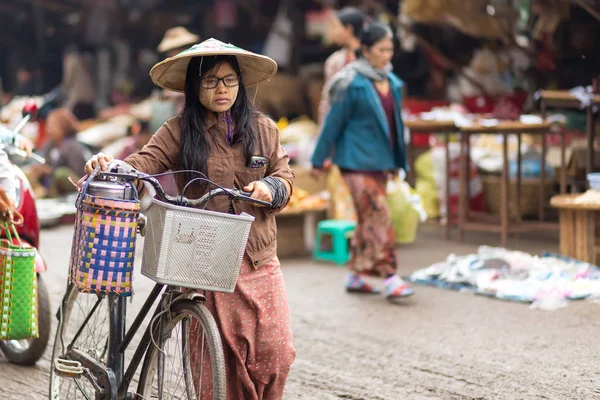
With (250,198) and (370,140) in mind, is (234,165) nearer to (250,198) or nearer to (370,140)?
(250,198)

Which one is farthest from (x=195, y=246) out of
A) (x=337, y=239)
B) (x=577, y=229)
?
(x=337, y=239)

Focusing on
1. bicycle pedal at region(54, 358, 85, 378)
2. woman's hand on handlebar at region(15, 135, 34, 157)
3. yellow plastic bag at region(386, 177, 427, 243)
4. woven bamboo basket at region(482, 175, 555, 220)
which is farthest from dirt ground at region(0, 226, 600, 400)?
woven bamboo basket at region(482, 175, 555, 220)

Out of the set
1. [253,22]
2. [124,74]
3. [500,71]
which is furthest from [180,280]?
[124,74]

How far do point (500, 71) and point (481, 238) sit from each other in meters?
2.87

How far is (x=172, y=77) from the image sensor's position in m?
3.85

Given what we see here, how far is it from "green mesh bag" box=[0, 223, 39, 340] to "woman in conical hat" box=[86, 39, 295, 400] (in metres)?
1.07

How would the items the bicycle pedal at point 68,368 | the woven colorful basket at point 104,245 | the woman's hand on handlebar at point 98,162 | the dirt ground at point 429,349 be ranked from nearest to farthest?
1. the woven colorful basket at point 104,245
2. the woman's hand on handlebar at point 98,162
3. the bicycle pedal at point 68,368
4. the dirt ground at point 429,349

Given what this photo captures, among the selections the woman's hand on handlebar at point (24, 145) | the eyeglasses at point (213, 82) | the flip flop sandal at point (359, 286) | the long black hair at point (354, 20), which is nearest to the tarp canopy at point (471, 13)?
the long black hair at point (354, 20)

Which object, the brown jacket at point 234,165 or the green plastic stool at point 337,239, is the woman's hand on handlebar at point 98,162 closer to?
the brown jacket at point 234,165

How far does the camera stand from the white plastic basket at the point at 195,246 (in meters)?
3.14

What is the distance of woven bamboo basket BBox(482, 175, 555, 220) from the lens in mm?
10172

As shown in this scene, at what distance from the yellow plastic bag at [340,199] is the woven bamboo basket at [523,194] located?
6.67 feet

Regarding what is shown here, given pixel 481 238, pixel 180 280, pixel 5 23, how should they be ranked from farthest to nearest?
pixel 5 23 < pixel 481 238 < pixel 180 280

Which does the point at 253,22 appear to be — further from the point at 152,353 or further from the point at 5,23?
the point at 152,353
